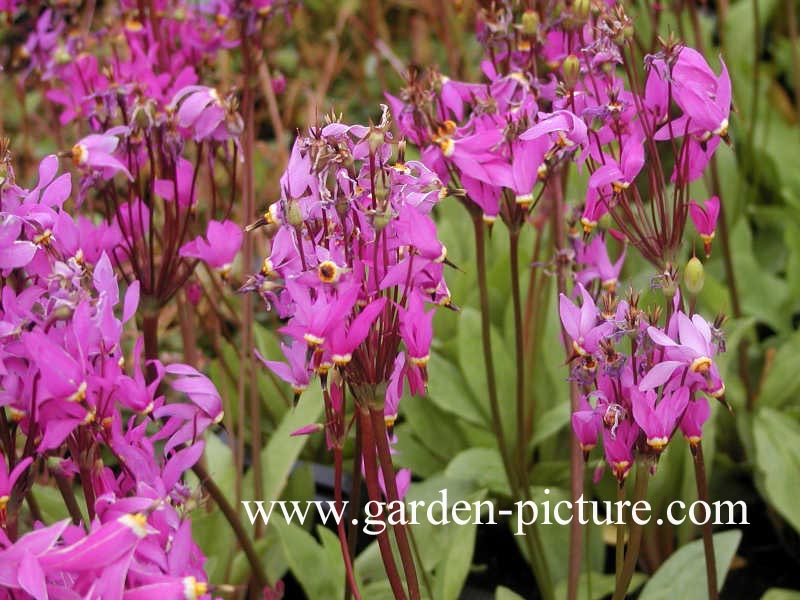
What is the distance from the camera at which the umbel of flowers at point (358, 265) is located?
2.57 ft

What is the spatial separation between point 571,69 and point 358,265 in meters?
0.40

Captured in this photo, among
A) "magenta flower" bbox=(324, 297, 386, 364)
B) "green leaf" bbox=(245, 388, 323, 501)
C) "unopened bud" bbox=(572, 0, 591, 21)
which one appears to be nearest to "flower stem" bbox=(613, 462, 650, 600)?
"magenta flower" bbox=(324, 297, 386, 364)

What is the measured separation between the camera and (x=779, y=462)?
1.60 meters

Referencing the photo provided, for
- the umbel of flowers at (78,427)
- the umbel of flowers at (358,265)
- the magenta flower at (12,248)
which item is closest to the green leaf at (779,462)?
the umbel of flowers at (358,265)

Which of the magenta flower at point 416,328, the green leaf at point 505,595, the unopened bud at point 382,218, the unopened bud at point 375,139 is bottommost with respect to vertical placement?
the green leaf at point 505,595

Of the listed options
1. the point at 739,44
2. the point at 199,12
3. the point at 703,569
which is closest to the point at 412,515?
the point at 703,569

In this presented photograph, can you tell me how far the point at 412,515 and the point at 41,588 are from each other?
827 mm

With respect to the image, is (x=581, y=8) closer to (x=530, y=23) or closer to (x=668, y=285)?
(x=530, y=23)

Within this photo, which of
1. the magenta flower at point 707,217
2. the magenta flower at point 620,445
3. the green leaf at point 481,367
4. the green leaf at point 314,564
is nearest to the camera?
the magenta flower at point 620,445

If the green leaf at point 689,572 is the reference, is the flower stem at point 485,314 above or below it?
above

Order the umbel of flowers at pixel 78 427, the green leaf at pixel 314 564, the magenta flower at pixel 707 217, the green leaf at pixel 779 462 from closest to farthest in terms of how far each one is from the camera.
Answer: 1. the umbel of flowers at pixel 78 427
2. the magenta flower at pixel 707 217
3. the green leaf at pixel 314 564
4. the green leaf at pixel 779 462

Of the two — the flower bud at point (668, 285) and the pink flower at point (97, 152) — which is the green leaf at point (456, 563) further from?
the pink flower at point (97, 152)

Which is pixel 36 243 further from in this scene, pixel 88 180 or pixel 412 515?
pixel 412 515

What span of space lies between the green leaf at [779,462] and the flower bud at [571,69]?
768mm
